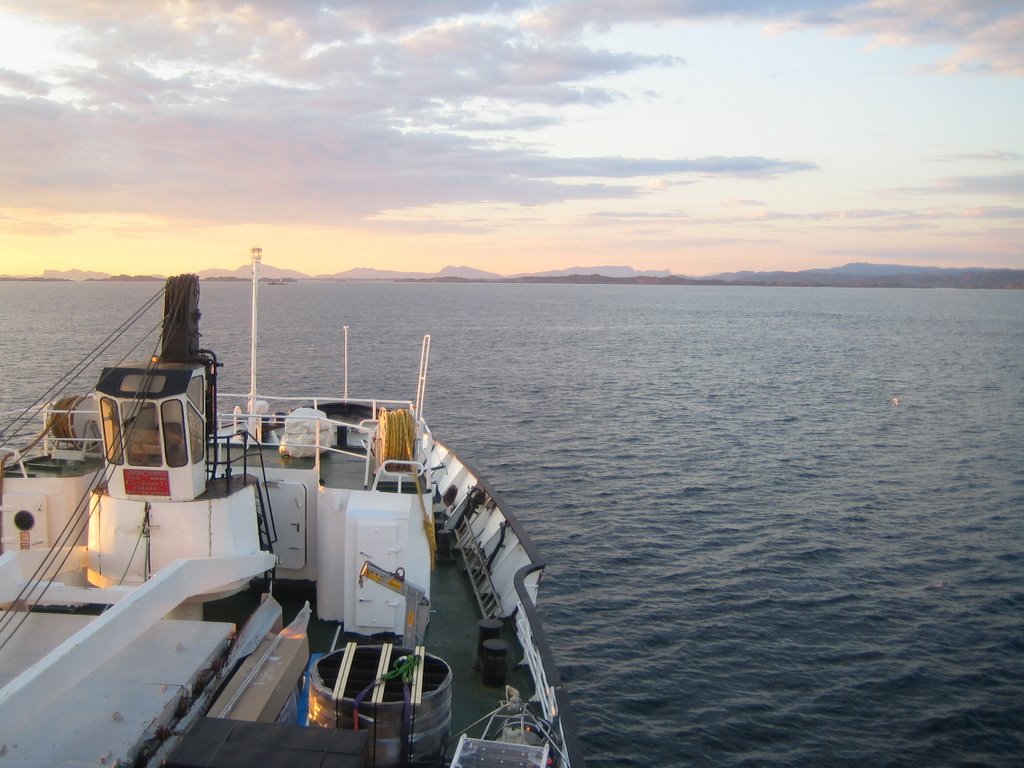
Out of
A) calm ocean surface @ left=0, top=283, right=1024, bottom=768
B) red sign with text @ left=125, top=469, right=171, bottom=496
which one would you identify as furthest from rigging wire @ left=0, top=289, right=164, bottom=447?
calm ocean surface @ left=0, top=283, right=1024, bottom=768

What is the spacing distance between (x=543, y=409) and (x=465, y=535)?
30197 mm

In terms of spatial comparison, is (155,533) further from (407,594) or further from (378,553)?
(407,594)

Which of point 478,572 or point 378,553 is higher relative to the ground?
point 378,553

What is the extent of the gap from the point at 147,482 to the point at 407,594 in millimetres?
3429

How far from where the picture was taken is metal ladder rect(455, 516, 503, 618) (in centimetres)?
1343

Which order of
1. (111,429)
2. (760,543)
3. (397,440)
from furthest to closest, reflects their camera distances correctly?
1. (760,543)
2. (397,440)
3. (111,429)

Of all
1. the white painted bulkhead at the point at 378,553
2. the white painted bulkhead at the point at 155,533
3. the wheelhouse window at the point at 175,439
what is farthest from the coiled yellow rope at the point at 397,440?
the wheelhouse window at the point at 175,439

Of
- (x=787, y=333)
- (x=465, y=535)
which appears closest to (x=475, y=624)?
(x=465, y=535)

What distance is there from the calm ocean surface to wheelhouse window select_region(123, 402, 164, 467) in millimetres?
10050

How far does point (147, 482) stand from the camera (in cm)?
998

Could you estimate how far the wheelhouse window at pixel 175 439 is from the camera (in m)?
9.88

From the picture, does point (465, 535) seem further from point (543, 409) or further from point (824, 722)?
point (543, 409)

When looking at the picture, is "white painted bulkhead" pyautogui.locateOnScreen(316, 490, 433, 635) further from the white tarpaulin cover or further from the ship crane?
the white tarpaulin cover

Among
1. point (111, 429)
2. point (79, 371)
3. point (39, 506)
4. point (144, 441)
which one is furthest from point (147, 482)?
point (79, 371)
